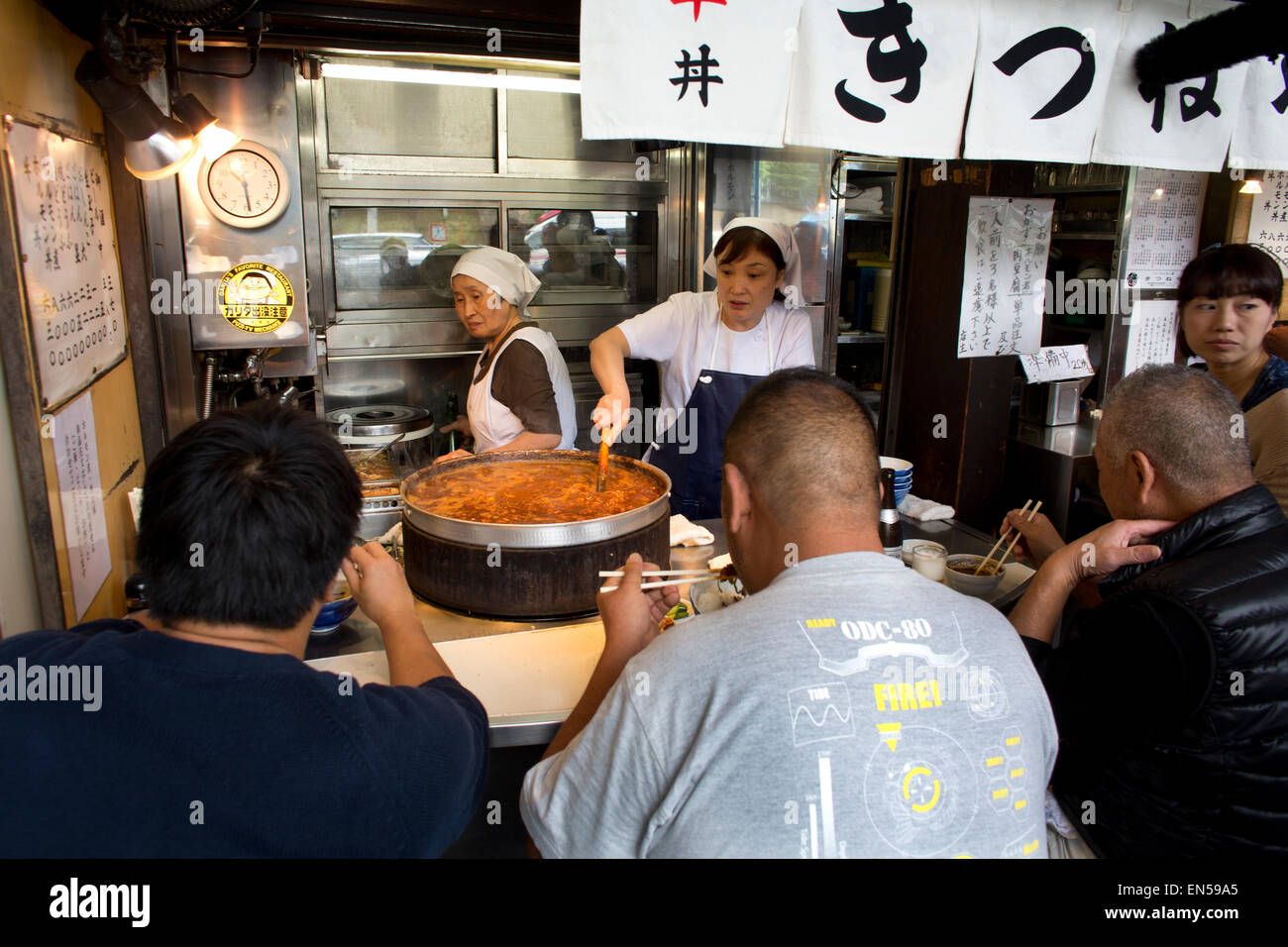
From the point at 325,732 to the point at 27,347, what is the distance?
1.42 m

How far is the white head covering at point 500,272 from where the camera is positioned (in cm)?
405

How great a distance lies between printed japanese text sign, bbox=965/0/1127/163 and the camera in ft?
8.75

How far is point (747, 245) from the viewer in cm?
380

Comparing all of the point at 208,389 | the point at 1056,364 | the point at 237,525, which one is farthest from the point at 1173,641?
the point at 208,389

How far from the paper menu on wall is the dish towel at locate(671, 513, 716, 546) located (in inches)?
157

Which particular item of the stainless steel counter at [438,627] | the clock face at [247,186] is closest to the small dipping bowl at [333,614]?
the stainless steel counter at [438,627]

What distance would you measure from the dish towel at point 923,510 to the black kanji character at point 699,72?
168 centimetres

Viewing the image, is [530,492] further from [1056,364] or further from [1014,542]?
[1056,364]

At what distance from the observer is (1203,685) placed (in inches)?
69.4

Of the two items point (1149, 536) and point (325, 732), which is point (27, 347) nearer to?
point (325, 732)

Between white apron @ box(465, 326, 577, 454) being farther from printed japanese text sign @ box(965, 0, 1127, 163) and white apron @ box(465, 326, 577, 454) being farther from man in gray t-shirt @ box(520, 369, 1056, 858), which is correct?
man in gray t-shirt @ box(520, 369, 1056, 858)

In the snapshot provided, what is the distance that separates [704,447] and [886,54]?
1.84 meters

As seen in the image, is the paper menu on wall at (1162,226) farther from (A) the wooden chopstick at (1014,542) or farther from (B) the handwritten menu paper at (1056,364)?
(A) the wooden chopstick at (1014,542)
